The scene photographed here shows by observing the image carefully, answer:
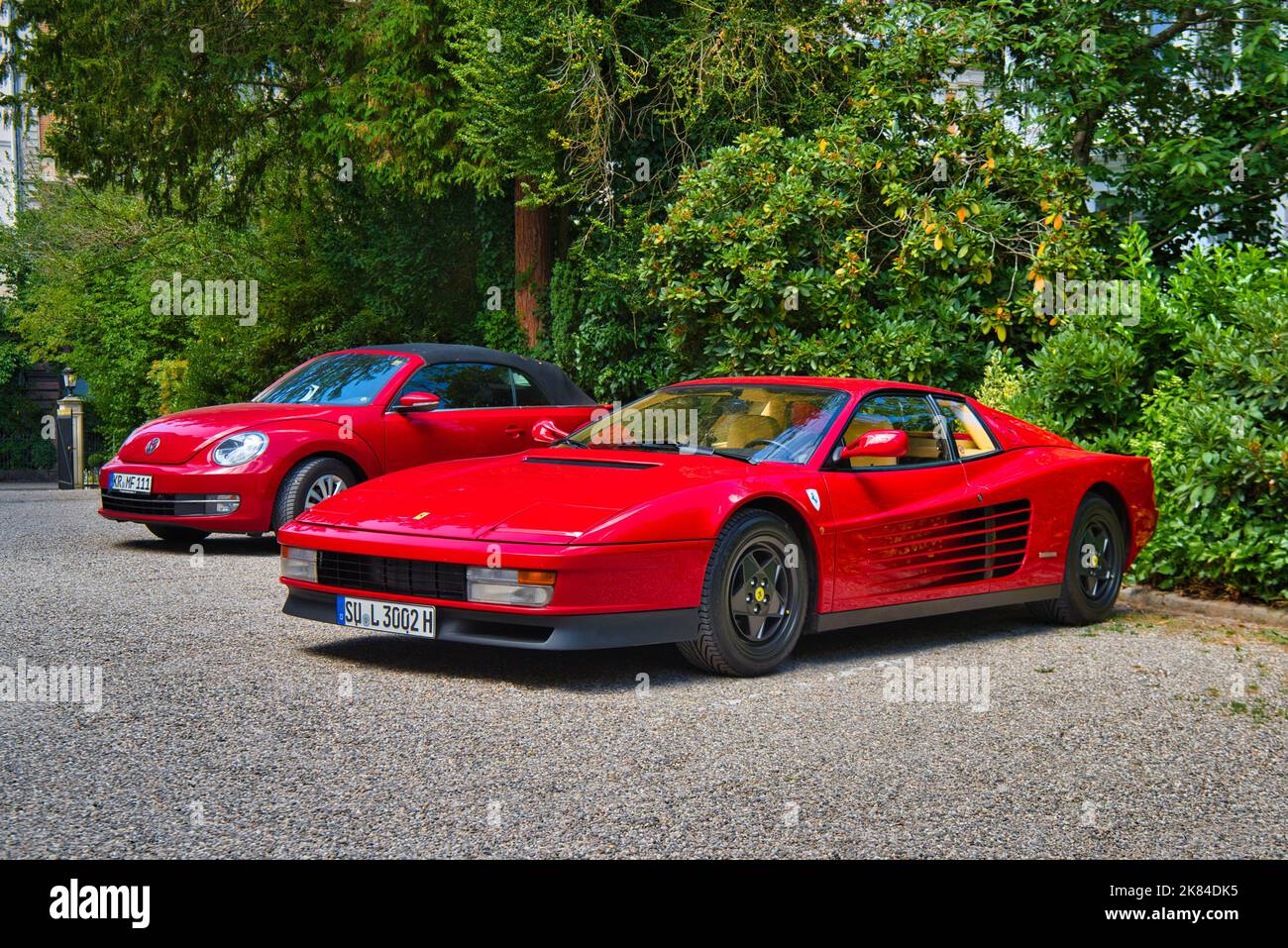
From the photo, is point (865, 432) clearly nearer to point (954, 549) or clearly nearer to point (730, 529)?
point (954, 549)

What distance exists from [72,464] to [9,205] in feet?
73.8

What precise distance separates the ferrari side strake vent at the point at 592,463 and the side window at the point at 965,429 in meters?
1.92

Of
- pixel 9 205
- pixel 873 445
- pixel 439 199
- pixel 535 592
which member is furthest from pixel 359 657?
pixel 9 205

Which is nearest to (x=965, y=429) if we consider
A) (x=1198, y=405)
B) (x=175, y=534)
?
(x=1198, y=405)

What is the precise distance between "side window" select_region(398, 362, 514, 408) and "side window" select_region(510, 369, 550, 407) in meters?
0.07

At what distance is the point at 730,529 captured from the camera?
20.6 ft

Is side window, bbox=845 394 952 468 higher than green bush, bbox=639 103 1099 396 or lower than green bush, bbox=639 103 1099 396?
lower

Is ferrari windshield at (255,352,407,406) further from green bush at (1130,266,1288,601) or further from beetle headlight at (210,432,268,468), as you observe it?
green bush at (1130,266,1288,601)

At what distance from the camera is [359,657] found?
675cm

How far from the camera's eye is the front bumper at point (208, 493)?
10.4 meters

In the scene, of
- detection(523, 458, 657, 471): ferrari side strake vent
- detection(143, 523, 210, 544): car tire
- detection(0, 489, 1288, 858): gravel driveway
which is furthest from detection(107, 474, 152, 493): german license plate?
detection(523, 458, 657, 471): ferrari side strake vent

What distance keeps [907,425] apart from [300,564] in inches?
127

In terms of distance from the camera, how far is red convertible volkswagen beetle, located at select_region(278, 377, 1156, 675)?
5969 mm

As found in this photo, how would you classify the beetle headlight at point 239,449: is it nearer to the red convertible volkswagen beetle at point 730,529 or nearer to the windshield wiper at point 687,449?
the red convertible volkswagen beetle at point 730,529
